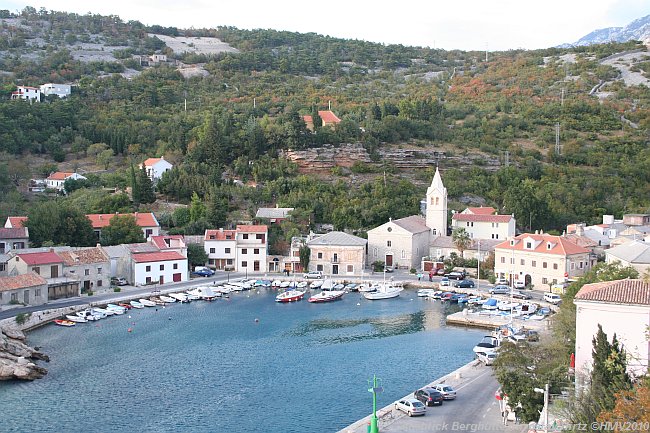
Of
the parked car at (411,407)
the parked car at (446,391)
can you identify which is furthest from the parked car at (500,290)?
the parked car at (411,407)

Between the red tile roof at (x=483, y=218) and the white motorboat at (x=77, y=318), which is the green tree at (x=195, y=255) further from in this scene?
the red tile roof at (x=483, y=218)

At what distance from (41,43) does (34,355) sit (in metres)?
89.2

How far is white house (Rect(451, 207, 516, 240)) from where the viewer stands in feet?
160

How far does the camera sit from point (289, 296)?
1617 inches

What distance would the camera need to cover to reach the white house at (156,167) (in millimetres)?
61438

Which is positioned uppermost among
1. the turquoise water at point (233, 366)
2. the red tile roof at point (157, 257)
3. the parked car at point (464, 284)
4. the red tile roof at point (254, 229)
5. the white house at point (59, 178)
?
the white house at point (59, 178)

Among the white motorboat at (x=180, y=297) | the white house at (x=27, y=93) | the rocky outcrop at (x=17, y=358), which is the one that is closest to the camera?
the rocky outcrop at (x=17, y=358)

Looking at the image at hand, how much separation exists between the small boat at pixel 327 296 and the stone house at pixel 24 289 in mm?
14286

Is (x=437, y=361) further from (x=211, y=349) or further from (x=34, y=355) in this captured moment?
(x=34, y=355)

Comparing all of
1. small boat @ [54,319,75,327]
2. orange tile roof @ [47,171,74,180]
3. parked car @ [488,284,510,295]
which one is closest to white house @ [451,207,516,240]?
parked car @ [488,284,510,295]

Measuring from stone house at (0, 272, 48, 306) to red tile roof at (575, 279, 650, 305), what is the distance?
90.9 feet

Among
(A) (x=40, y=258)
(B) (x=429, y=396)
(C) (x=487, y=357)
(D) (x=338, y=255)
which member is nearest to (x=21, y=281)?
(A) (x=40, y=258)

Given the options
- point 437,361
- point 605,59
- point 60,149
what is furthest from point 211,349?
A: point 605,59

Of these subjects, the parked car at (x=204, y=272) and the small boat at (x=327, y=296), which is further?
the parked car at (x=204, y=272)
